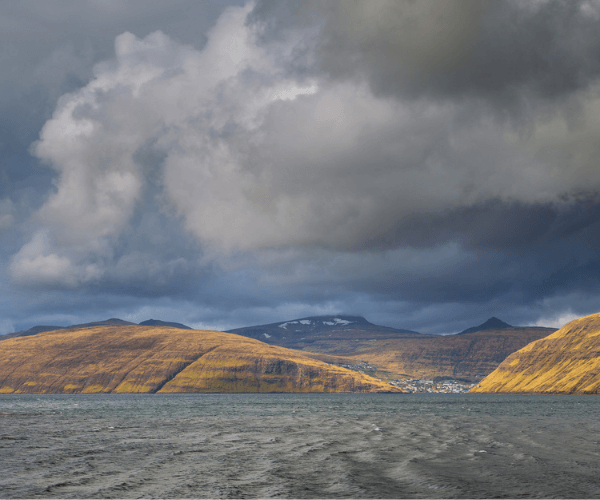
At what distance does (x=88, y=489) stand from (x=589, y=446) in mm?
45887

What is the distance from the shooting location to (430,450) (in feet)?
159

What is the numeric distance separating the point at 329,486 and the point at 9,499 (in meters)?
17.5

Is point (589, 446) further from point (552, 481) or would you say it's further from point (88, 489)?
point (88, 489)

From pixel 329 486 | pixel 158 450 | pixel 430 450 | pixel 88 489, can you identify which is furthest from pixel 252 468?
pixel 430 450

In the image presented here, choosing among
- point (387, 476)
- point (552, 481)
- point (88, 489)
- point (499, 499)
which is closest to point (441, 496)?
point (499, 499)

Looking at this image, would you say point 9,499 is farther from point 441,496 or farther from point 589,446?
point 589,446

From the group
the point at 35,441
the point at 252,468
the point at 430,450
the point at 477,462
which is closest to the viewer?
the point at 252,468

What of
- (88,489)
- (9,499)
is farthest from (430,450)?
(9,499)

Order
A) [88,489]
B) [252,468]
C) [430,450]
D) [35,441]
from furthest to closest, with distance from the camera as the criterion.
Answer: [35,441]
[430,450]
[252,468]
[88,489]

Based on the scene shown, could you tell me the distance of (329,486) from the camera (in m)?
31.0

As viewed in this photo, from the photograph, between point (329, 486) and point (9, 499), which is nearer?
point (9, 499)

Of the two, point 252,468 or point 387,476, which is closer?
point 387,476

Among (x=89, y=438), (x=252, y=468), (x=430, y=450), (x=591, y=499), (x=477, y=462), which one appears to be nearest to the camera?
(x=591, y=499)

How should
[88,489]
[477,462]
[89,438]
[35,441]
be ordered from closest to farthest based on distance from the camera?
[88,489] → [477,462] → [35,441] → [89,438]
